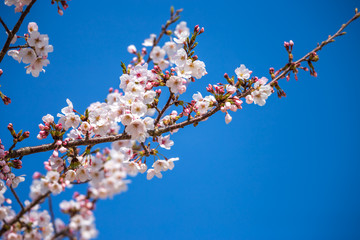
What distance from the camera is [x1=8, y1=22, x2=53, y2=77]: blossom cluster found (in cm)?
319

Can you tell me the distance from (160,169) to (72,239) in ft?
5.91

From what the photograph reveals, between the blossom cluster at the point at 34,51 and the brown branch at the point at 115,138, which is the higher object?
the blossom cluster at the point at 34,51

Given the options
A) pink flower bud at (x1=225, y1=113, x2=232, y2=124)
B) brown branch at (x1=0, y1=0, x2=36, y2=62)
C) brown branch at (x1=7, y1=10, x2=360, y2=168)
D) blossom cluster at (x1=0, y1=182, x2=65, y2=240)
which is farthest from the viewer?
pink flower bud at (x1=225, y1=113, x2=232, y2=124)

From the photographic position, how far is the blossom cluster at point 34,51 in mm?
3185

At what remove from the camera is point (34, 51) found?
330cm

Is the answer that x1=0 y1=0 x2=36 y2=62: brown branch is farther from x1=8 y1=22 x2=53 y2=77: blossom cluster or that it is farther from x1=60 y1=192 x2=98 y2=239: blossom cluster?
x1=60 y1=192 x2=98 y2=239: blossom cluster

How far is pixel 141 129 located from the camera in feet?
9.89

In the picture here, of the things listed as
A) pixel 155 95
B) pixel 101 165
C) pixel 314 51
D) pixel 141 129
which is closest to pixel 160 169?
pixel 141 129

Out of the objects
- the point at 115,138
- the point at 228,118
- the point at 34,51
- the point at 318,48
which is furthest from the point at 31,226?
the point at 318,48

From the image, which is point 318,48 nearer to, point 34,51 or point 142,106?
point 142,106

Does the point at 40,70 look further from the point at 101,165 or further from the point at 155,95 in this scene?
the point at 101,165

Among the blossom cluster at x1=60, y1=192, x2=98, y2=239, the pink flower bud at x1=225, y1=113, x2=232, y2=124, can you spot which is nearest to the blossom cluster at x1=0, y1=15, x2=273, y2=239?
the pink flower bud at x1=225, y1=113, x2=232, y2=124

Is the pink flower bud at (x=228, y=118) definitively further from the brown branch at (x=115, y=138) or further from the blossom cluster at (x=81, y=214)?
the blossom cluster at (x=81, y=214)

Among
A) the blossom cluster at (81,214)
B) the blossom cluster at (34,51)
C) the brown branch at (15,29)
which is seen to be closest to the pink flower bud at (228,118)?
the blossom cluster at (81,214)
